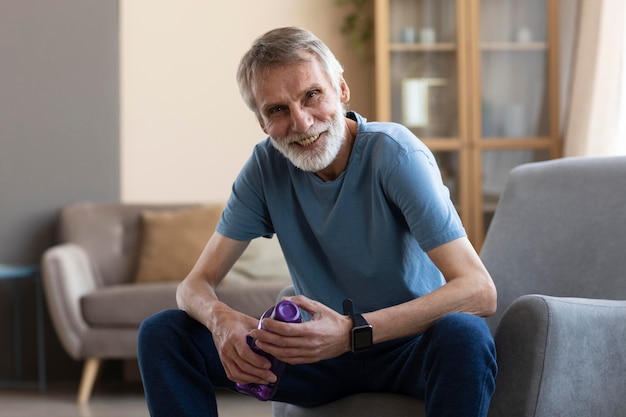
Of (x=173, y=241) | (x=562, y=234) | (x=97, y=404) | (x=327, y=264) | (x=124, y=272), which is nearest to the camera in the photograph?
(x=327, y=264)

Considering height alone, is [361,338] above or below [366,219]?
below

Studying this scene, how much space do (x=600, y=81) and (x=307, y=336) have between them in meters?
2.80

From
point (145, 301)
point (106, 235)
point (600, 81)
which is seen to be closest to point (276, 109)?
point (145, 301)

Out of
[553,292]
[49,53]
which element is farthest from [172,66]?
[553,292]

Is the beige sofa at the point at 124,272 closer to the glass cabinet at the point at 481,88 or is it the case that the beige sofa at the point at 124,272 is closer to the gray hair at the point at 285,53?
the glass cabinet at the point at 481,88

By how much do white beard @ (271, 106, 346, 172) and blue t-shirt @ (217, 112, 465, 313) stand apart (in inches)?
1.7

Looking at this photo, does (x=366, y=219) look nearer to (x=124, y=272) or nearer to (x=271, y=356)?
(x=271, y=356)

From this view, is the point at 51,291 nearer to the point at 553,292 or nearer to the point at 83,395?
the point at 83,395

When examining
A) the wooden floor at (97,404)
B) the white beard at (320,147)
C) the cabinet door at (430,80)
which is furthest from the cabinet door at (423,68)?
the white beard at (320,147)

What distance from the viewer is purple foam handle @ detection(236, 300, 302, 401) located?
1804mm

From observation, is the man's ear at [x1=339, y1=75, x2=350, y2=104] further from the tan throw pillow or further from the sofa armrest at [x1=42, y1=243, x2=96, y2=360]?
the tan throw pillow

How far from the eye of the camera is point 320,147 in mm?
2012

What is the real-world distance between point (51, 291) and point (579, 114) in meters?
2.40

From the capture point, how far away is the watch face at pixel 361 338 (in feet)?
5.90
